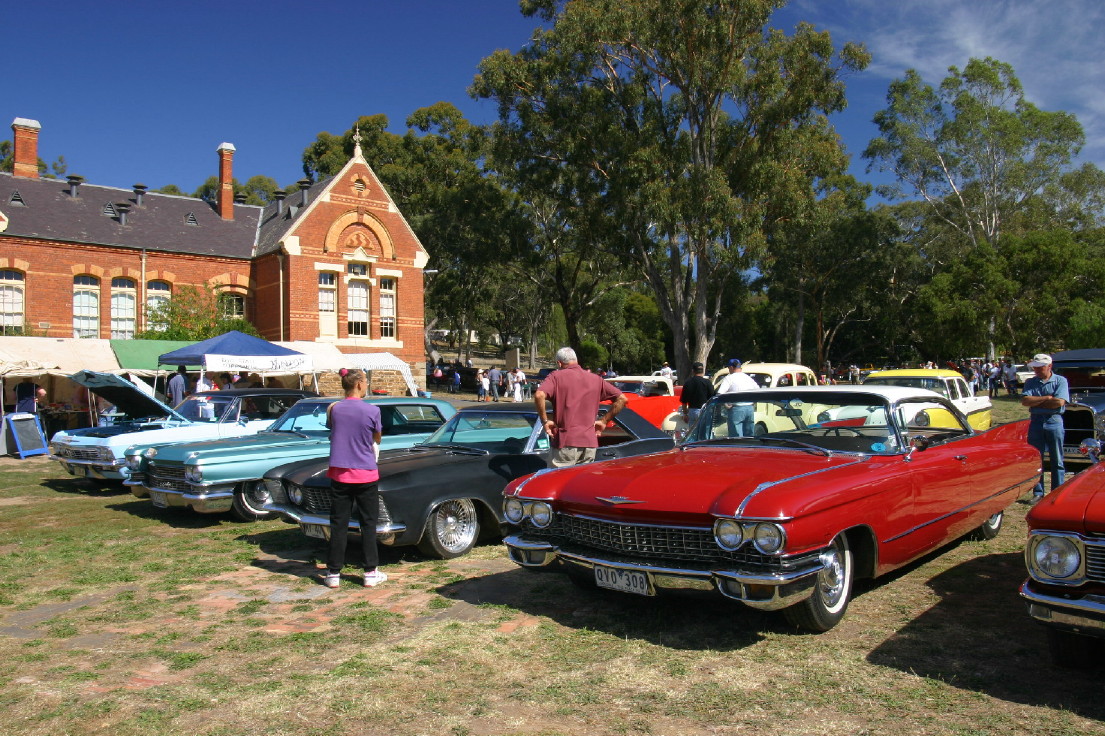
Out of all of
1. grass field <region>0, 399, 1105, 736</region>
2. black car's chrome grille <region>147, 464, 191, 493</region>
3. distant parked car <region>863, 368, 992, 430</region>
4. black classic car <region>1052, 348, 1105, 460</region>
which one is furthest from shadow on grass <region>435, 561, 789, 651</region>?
distant parked car <region>863, 368, 992, 430</region>

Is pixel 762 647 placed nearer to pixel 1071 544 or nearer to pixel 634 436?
pixel 1071 544

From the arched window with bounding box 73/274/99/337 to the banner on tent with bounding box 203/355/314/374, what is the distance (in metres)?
16.1

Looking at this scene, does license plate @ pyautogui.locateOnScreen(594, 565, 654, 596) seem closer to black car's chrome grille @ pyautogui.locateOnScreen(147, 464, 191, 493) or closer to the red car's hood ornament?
the red car's hood ornament

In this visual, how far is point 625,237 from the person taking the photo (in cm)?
2931

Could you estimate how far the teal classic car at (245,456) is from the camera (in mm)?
8734

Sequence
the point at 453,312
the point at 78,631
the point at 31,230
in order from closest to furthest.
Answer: the point at 78,631 → the point at 31,230 → the point at 453,312

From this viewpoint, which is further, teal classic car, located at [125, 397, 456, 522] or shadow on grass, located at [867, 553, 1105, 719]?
teal classic car, located at [125, 397, 456, 522]

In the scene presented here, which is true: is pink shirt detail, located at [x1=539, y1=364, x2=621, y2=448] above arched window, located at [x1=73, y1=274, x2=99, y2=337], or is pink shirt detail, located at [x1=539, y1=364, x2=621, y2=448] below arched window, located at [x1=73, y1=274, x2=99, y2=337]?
below

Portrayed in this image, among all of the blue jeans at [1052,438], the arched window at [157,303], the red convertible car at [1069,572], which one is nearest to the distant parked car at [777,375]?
the blue jeans at [1052,438]

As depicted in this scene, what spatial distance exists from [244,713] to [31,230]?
30.2 m

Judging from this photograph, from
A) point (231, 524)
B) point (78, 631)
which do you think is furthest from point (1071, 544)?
point (231, 524)

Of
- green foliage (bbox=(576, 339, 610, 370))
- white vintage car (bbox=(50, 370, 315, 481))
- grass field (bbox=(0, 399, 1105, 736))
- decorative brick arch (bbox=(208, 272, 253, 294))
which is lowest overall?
grass field (bbox=(0, 399, 1105, 736))

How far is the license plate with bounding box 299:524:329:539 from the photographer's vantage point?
6.63 m

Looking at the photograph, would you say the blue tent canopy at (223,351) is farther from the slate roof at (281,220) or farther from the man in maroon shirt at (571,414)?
the slate roof at (281,220)
